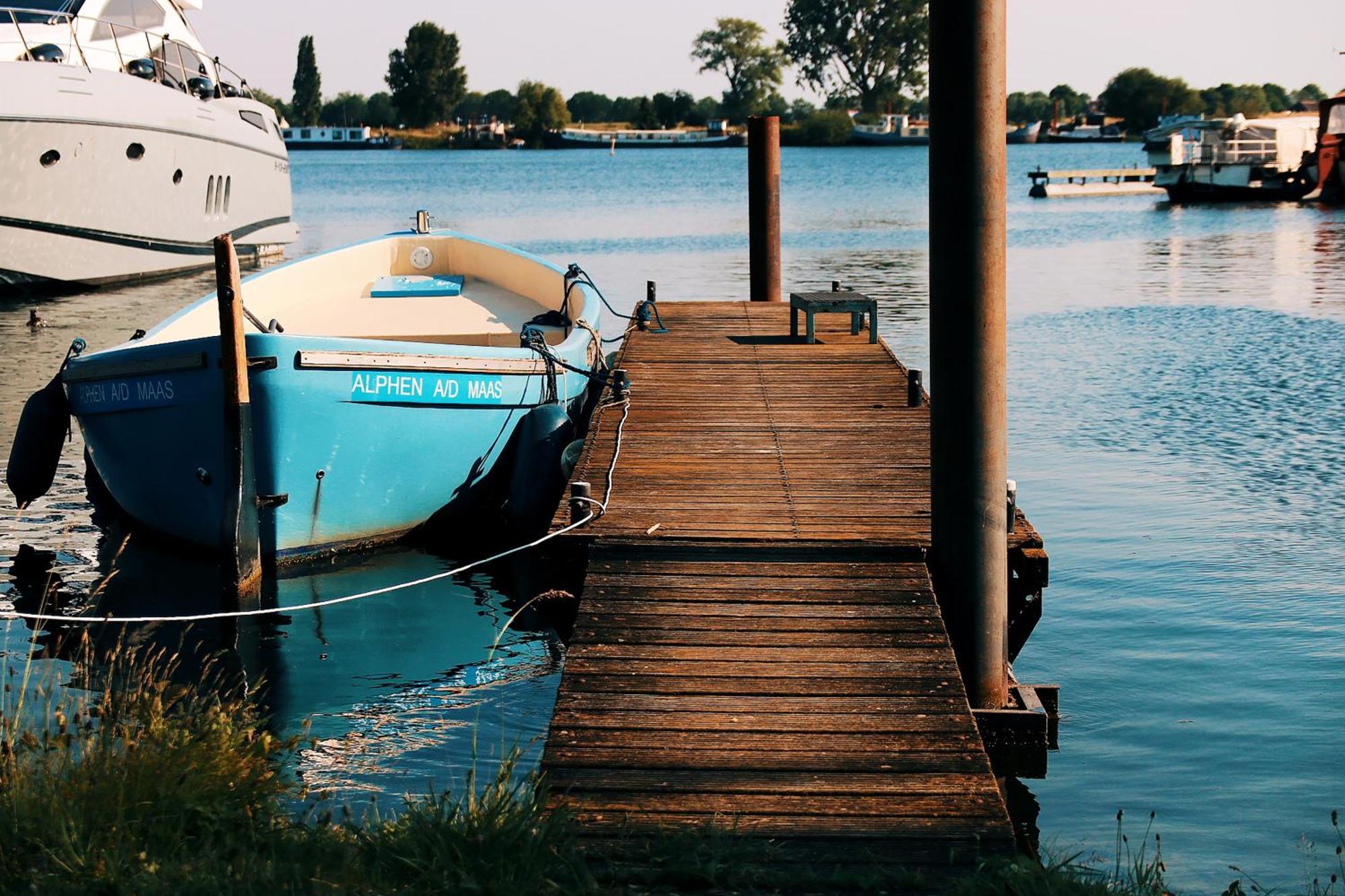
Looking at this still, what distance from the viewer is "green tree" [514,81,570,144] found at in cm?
16400

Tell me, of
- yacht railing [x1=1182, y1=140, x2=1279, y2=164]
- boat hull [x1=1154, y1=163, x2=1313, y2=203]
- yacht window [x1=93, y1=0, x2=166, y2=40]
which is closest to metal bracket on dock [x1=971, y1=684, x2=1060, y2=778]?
yacht window [x1=93, y1=0, x2=166, y2=40]

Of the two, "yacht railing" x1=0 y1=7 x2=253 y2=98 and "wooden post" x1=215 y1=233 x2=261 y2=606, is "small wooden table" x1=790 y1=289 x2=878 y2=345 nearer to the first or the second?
"wooden post" x1=215 y1=233 x2=261 y2=606

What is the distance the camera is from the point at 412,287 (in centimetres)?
1454

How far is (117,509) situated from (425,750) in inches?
226

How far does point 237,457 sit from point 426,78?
16545 centimetres

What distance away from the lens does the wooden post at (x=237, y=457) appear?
8.75 meters

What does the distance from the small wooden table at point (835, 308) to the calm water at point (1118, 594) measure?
1934mm

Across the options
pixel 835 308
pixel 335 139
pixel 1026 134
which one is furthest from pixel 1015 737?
pixel 335 139

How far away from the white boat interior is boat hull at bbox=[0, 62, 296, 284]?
1136 cm

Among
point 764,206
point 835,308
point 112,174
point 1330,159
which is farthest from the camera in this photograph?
point 1330,159

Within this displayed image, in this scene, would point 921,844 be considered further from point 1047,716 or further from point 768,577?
point 768,577

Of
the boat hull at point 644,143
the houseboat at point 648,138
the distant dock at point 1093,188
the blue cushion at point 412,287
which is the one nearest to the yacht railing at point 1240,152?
the distant dock at point 1093,188

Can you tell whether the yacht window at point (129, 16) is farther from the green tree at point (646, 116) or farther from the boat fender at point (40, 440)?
the green tree at point (646, 116)

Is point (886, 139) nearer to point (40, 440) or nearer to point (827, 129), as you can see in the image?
point (827, 129)
